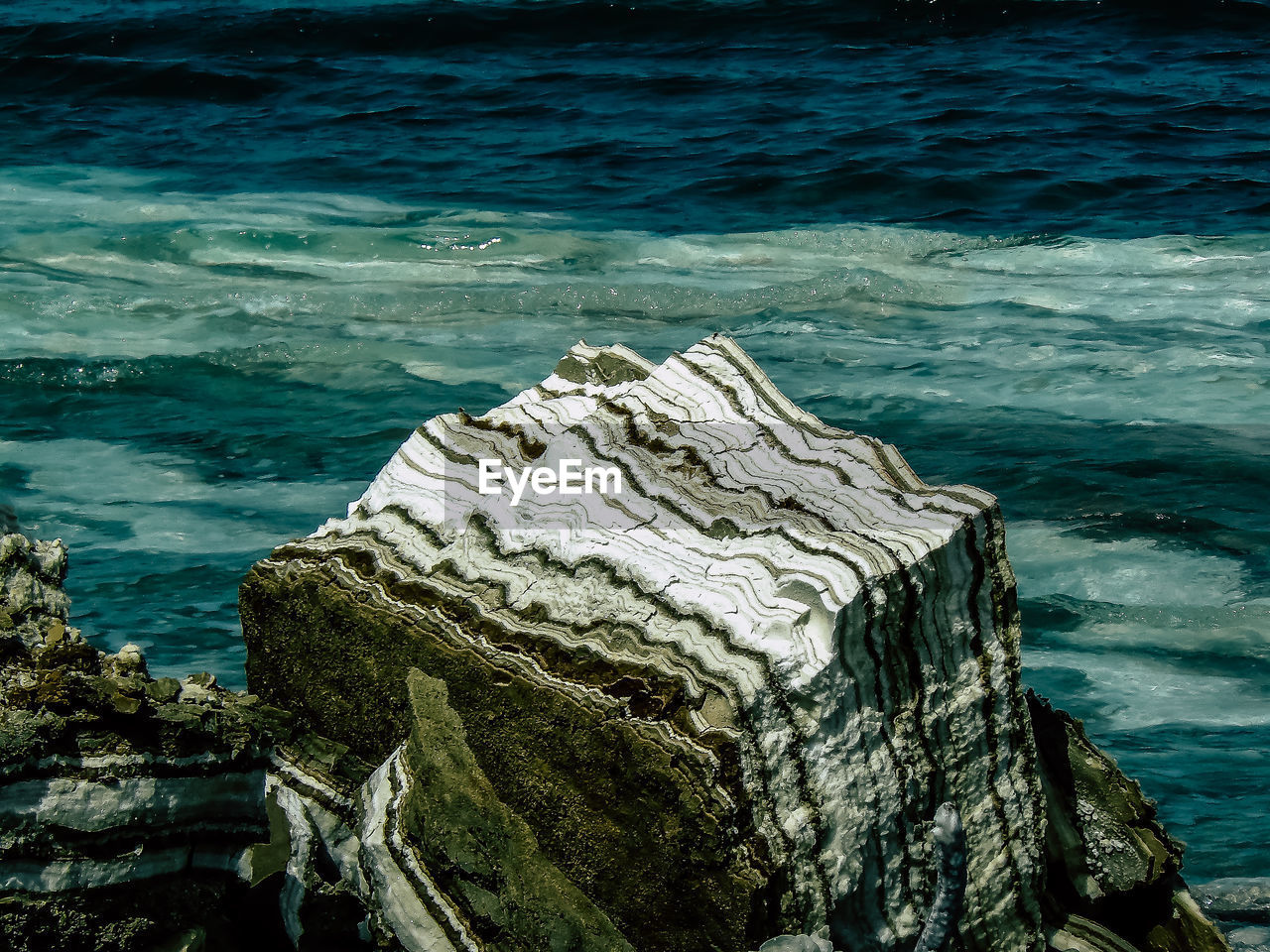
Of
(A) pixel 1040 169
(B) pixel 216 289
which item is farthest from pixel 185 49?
(A) pixel 1040 169

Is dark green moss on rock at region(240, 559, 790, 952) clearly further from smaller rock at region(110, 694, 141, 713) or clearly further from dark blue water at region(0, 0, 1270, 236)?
dark blue water at region(0, 0, 1270, 236)

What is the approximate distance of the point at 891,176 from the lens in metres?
8.92

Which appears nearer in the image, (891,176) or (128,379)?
(128,379)

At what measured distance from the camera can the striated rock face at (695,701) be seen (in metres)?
2.06

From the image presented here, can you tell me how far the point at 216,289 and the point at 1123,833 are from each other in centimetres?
614

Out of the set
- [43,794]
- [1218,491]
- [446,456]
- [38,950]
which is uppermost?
[446,456]

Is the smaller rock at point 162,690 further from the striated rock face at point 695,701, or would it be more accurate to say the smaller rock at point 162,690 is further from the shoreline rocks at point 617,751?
the striated rock face at point 695,701

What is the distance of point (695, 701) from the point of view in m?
2.07

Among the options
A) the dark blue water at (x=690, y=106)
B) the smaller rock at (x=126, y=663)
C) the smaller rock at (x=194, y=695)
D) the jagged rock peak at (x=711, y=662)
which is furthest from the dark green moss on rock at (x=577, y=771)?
the dark blue water at (x=690, y=106)

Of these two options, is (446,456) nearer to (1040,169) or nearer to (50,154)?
(1040,169)

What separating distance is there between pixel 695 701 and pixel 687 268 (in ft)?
19.3

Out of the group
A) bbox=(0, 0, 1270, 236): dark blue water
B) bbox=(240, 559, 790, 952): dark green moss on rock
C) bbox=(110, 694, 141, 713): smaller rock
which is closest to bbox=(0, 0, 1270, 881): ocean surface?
bbox=(0, 0, 1270, 236): dark blue water

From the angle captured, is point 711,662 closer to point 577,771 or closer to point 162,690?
point 577,771

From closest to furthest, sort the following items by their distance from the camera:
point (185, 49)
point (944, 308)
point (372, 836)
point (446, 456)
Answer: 1. point (372, 836)
2. point (446, 456)
3. point (944, 308)
4. point (185, 49)
